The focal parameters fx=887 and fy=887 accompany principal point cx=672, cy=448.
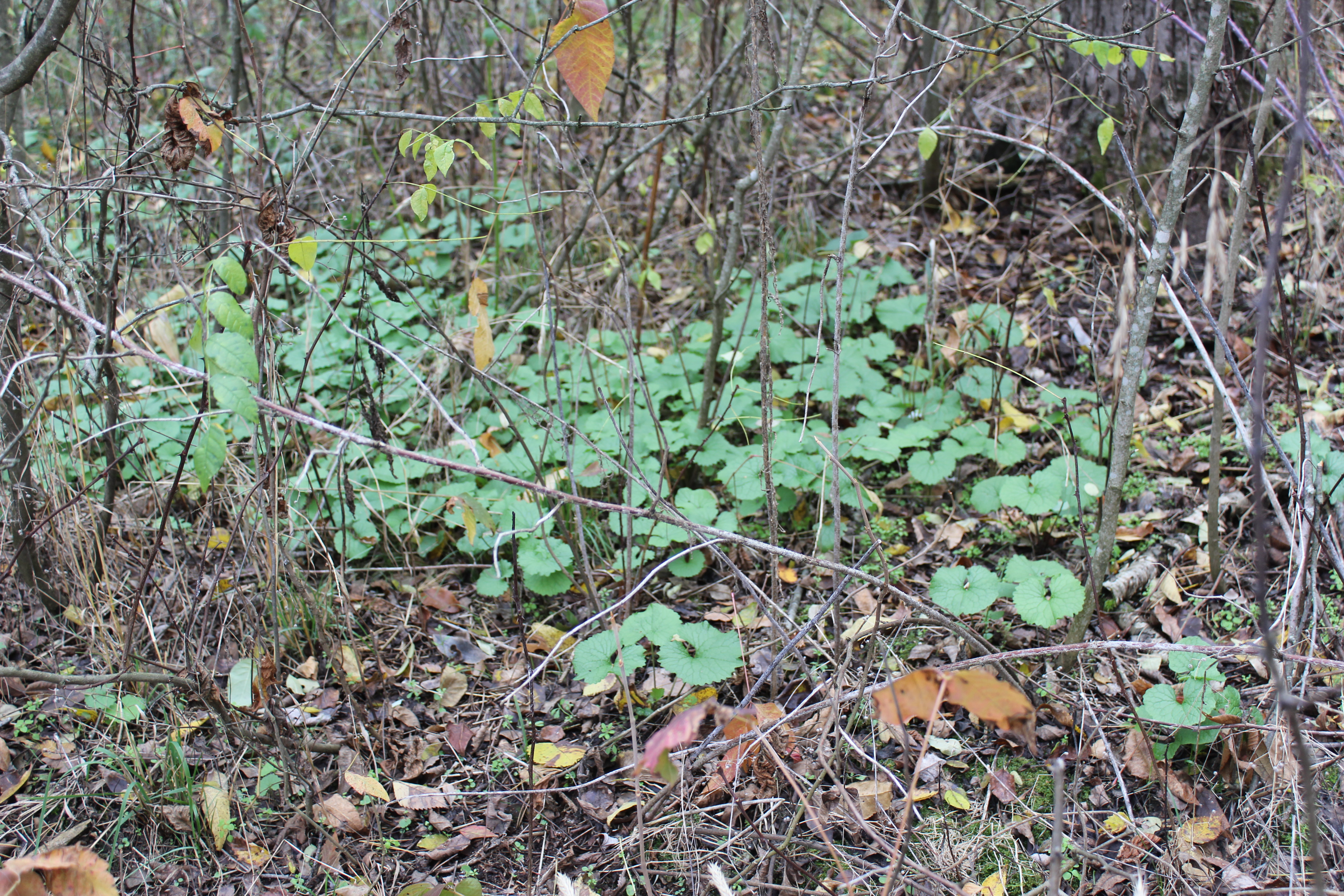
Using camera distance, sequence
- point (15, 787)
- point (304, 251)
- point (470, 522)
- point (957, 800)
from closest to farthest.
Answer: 1. point (304, 251)
2. point (470, 522)
3. point (957, 800)
4. point (15, 787)

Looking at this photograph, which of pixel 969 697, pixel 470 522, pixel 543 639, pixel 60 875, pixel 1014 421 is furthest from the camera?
pixel 1014 421

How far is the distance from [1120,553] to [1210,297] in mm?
1462

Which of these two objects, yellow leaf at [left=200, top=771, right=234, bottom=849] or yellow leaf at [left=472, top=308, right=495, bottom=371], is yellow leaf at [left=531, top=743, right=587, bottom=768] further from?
yellow leaf at [left=472, top=308, right=495, bottom=371]

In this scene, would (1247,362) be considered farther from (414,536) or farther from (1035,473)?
(414,536)

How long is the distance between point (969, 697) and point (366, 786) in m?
1.52

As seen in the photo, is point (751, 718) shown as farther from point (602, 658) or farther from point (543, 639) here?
point (543, 639)

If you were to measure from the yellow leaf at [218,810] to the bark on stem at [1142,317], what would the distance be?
198 cm

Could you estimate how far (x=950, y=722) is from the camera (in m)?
2.18

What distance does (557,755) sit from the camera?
2.18 m

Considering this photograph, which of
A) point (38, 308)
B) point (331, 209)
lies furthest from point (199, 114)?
point (38, 308)

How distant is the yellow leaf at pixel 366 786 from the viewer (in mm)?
2090

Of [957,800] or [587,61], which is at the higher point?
[587,61]

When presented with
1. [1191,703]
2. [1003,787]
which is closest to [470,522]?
[1003,787]

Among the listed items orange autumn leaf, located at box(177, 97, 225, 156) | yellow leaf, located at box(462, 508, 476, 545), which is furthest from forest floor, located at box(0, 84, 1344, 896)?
orange autumn leaf, located at box(177, 97, 225, 156)
